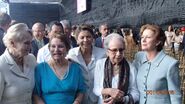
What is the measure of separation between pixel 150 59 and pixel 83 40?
75cm

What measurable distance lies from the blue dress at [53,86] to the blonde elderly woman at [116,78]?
0.23m

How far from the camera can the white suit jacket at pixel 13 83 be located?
264 centimetres

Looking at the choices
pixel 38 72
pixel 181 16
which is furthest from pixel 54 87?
pixel 181 16

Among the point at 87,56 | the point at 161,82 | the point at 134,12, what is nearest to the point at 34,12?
the point at 134,12

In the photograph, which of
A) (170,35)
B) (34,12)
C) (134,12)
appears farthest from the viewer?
(34,12)

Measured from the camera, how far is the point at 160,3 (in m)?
6.86

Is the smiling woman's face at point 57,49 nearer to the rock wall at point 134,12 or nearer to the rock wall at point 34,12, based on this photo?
the rock wall at point 134,12

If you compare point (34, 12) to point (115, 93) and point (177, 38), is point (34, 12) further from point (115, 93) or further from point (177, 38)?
point (115, 93)

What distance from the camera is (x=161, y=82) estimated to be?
2.66m

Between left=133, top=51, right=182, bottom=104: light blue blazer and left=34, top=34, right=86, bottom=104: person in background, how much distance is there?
1.92ft

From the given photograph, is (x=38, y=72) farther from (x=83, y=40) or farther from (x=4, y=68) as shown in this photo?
(x=83, y=40)

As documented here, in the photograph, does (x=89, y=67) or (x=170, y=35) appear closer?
(x=89, y=67)

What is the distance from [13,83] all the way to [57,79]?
0.38 m

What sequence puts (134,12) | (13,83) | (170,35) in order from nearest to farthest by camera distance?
(13,83)
(170,35)
(134,12)
